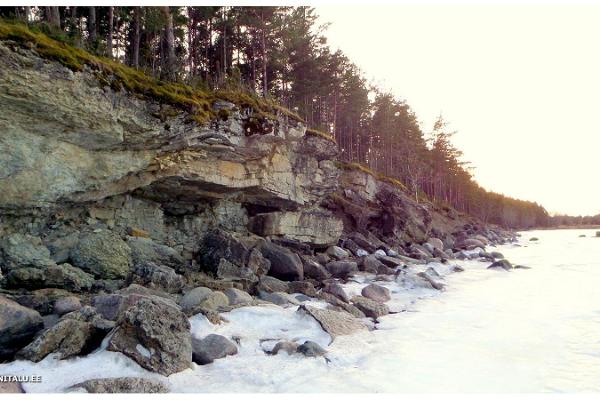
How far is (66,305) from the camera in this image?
276 inches

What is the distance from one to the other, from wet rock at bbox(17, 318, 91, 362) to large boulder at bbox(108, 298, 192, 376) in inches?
18.3

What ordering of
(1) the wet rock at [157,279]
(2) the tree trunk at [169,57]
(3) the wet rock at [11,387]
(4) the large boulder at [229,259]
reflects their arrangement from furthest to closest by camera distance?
1. (2) the tree trunk at [169,57]
2. (4) the large boulder at [229,259]
3. (1) the wet rock at [157,279]
4. (3) the wet rock at [11,387]

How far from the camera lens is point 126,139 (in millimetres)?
10688

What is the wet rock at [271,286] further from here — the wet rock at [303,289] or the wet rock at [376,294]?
the wet rock at [376,294]

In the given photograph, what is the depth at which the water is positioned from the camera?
15.9 ft

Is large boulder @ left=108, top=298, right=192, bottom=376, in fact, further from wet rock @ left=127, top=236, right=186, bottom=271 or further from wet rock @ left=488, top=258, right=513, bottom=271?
wet rock @ left=488, top=258, right=513, bottom=271

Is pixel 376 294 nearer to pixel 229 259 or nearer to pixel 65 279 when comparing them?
pixel 229 259

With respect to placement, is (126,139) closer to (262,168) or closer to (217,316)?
(262,168)

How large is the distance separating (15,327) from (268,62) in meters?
22.3

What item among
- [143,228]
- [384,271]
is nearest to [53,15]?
[143,228]

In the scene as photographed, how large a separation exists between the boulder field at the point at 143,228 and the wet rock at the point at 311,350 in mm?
23

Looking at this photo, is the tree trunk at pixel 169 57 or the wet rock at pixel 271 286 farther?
the tree trunk at pixel 169 57

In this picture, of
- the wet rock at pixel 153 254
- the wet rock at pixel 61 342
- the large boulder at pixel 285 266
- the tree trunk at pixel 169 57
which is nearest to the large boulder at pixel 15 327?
the wet rock at pixel 61 342

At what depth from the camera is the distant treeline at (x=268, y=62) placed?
16.0m
